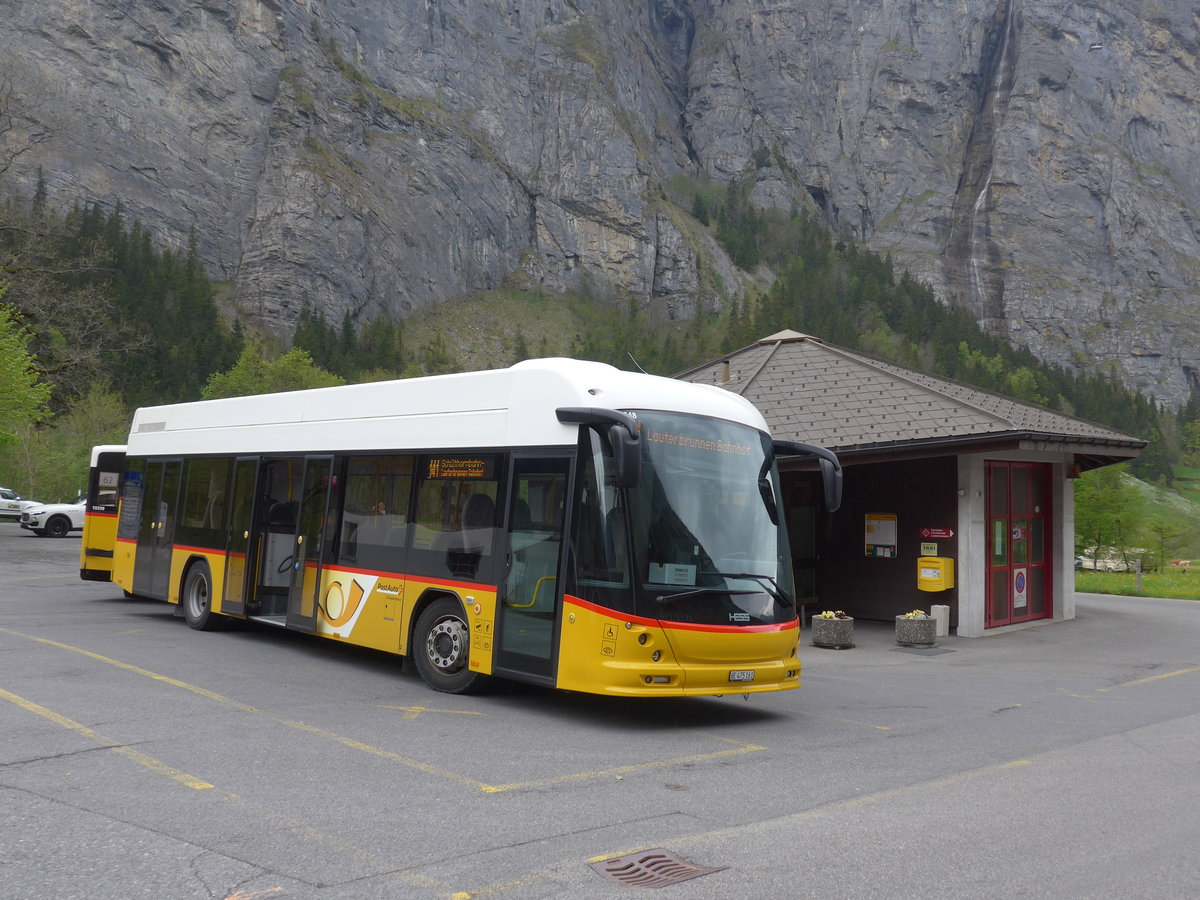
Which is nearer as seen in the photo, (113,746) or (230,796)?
(230,796)

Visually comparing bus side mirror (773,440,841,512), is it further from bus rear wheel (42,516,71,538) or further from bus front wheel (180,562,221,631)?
bus rear wheel (42,516,71,538)

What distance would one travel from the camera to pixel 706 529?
27.1 ft

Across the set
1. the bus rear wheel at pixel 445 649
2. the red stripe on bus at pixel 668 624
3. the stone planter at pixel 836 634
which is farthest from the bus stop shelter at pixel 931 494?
the bus rear wheel at pixel 445 649

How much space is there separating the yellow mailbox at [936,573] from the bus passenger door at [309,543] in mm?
9758

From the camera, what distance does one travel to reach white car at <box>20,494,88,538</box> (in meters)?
33.9

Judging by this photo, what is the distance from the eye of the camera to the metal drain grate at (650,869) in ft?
15.1

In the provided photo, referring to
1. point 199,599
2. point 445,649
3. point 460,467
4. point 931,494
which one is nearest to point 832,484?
point 460,467

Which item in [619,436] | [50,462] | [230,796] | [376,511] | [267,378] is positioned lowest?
[230,796]

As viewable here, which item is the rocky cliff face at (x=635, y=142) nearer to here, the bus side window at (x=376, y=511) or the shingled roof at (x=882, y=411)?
the shingled roof at (x=882, y=411)

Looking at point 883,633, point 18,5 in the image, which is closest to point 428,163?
point 18,5

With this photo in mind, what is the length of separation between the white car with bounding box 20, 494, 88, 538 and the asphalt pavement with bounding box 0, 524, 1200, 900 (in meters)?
25.5

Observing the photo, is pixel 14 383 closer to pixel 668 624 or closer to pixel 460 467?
pixel 460 467

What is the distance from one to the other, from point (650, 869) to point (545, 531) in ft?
13.2

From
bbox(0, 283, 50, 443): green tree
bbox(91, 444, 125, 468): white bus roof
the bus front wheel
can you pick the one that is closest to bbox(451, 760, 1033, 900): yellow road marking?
the bus front wheel
